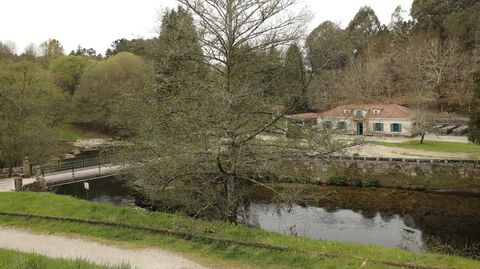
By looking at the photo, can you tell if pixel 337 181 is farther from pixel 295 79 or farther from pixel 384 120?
pixel 295 79

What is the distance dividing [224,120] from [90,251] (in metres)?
4.00

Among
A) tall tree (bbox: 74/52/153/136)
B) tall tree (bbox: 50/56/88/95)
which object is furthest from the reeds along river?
tall tree (bbox: 50/56/88/95)

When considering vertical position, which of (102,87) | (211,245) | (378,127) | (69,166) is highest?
(102,87)

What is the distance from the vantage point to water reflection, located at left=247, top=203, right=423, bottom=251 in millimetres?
17188

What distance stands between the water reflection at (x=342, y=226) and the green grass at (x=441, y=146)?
13.9 m

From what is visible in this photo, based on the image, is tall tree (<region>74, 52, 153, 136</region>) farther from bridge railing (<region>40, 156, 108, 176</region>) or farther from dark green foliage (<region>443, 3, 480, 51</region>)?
dark green foliage (<region>443, 3, 480, 51</region>)

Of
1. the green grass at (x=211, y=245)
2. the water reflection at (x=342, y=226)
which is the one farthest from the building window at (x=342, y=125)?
the water reflection at (x=342, y=226)

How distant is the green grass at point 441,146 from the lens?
1224 inches

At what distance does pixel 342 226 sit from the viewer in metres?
19.1

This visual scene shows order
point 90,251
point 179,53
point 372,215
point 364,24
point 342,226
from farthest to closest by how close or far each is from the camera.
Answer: point 364,24
point 372,215
point 342,226
point 179,53
point 90,251

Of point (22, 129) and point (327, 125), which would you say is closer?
point (327, 125)

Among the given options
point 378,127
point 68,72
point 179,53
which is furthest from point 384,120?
point 68,72

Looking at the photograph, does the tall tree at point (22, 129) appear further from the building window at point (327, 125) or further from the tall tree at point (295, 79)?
the building window at point (327, 125)

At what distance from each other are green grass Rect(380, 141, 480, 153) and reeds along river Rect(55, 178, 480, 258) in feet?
25.0
